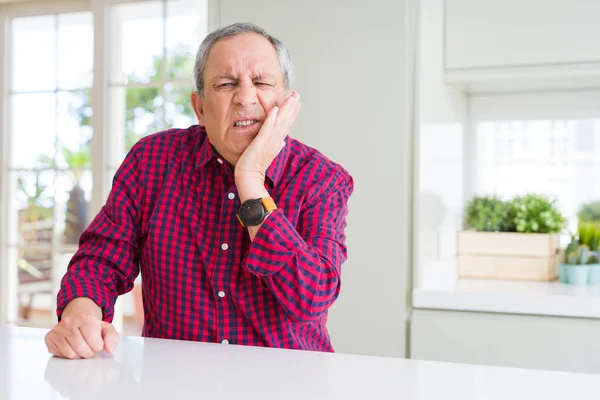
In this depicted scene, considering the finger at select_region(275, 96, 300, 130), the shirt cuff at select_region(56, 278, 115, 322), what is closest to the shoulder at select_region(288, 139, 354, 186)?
the finger at select_region(275, 96, 300, 130)

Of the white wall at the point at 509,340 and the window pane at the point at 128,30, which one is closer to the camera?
the white wall at the point at 509,340

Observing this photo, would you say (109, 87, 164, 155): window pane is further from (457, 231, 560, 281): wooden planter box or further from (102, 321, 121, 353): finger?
(102, 321, 121, 353): finger

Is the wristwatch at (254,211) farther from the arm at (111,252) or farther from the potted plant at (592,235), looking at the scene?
the potted plant at (592,235)

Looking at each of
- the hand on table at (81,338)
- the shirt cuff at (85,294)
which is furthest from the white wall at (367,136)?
the hand on table at (81,338)

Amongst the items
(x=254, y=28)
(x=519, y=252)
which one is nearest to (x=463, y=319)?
(x=519, y=252)

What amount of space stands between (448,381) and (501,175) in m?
2.13

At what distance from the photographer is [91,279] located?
145 cm

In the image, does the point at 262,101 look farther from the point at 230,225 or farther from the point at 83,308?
the point at 83,308

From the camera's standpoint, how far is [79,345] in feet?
3.87

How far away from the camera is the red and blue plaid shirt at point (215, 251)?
1376 mm

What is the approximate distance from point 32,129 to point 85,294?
9.12 ft

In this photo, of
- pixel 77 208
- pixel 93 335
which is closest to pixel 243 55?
pixel 93 335

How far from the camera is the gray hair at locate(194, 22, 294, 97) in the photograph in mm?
1527

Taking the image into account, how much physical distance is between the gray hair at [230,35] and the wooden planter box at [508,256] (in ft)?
4.77
